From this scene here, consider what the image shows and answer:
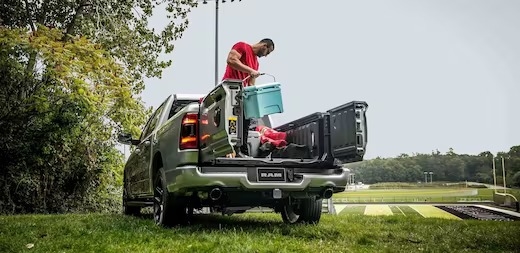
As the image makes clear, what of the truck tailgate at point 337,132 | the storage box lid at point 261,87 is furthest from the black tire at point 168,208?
the truck tailgate at point 337,132

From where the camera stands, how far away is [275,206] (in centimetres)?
450

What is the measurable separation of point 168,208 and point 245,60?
4.33 feet

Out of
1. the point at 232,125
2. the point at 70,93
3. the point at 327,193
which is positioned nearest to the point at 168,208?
the point at 232,125

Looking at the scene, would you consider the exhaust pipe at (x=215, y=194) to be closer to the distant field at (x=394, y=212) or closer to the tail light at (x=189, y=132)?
the tail light at (x=189, y=132)

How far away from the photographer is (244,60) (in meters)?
4.22

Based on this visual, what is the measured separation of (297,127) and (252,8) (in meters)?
3.47

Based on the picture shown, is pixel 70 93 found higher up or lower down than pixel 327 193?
higher up

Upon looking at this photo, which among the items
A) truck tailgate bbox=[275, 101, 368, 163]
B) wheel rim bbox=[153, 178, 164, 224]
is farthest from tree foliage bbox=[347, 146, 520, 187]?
wheel rim bbox=[153, 178, 164, 224]

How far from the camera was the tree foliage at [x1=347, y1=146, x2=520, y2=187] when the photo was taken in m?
Answer: 4.40

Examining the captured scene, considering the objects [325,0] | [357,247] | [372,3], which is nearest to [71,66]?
[325,0]

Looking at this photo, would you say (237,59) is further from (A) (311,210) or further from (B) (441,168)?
(B) (441,168)

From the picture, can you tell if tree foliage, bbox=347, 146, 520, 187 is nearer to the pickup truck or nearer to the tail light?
Result: the pickup truck

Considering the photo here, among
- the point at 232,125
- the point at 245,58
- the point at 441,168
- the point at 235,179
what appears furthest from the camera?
the point at 441,168

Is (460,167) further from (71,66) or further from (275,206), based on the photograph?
(71,66)
